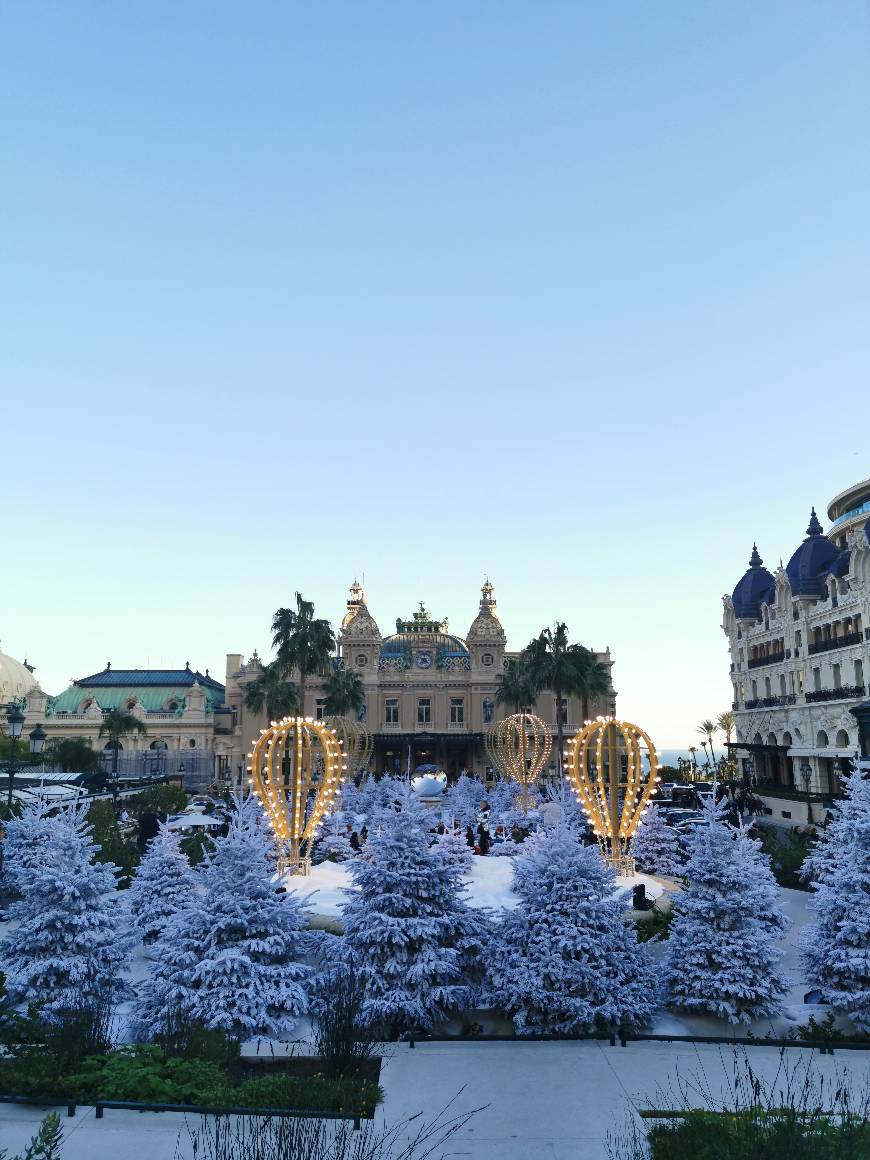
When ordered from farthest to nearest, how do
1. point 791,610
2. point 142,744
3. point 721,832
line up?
1. point 142,744
2. point 791,610
3. point 721,832

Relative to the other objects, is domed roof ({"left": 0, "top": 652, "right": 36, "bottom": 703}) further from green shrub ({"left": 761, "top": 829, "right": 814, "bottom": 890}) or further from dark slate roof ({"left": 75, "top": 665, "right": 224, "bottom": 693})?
green shrub ({"left": 761, "top": 829, "right": 814, "bottom": 890})

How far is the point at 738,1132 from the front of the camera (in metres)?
8.26

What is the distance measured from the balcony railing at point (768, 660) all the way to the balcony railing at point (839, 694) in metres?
5.82

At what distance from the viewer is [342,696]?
216 ft

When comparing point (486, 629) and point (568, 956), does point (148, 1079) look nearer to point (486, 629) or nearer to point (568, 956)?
point (568, 956)

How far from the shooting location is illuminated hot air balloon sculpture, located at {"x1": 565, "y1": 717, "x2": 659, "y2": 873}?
81.6 feet

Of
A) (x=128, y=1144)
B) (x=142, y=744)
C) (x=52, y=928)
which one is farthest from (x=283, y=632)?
(x=128, y=1144)

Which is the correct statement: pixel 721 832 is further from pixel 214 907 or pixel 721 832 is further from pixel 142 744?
pixel 142 744

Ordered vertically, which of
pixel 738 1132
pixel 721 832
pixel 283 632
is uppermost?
pixel 283 632

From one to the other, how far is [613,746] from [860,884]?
1025 cm

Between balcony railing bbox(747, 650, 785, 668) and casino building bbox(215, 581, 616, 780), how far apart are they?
826 inches

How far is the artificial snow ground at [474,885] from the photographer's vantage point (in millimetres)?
21156

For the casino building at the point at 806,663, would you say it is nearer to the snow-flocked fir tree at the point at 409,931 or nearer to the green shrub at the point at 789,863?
the green shrub at the point at 789,863

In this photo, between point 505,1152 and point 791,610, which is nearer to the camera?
point 505,1152
